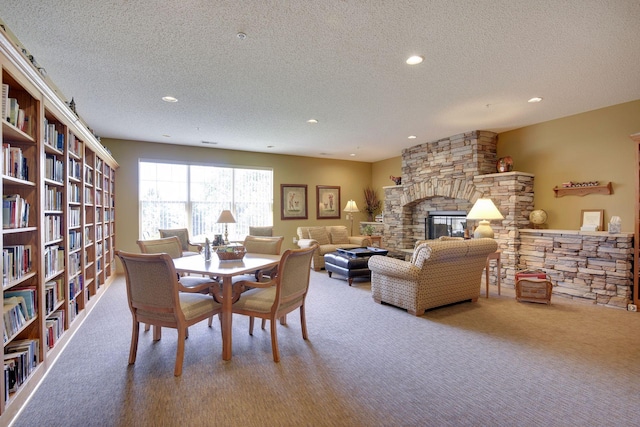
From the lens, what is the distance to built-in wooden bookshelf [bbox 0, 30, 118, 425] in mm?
1979

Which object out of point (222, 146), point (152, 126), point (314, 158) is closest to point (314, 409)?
point (152, 126)

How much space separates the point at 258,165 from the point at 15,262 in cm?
564

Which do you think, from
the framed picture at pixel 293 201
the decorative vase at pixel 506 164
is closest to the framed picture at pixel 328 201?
the framed picture at pixel 293 201

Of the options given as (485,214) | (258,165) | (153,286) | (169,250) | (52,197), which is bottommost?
(153,286)

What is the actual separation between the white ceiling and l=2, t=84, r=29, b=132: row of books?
69 cm

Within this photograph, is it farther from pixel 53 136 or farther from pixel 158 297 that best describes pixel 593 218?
pixel 53 136

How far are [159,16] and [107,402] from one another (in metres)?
2.71

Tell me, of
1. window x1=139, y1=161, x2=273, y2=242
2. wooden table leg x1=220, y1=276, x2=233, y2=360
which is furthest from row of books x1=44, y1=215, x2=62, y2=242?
window x1=139, y1=161, x2=273, y2=242

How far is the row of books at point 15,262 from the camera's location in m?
1.95

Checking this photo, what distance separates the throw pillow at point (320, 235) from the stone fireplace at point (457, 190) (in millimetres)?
1674

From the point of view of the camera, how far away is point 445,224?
671 centimetres

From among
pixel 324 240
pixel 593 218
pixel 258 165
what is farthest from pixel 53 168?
pixel 593 218

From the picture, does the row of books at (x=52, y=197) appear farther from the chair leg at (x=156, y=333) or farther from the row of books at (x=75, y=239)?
the chair leg at (x=156, y=333)

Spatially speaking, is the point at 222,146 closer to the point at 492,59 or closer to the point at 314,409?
the point at 492,59
